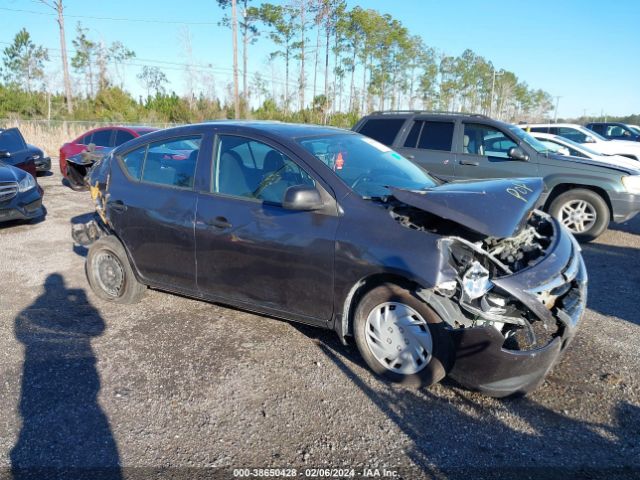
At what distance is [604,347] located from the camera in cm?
392

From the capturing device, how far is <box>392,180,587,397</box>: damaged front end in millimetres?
2953

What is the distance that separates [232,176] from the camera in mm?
3975

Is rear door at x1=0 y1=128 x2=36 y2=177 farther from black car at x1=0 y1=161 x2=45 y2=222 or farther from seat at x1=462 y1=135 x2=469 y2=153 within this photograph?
seat at x1=462 y1=135 x2=469 y2=153

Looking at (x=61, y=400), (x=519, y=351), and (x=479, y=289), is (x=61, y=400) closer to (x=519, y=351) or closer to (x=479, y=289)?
(x=479, y=289)

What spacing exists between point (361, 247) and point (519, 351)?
116cm

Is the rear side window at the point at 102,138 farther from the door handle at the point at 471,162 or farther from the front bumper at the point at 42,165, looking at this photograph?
the door handle at the point at 471,162

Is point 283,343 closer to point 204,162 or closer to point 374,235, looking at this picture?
point 374,235

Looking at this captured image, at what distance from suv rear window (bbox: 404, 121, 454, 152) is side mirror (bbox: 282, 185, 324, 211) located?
524 cm

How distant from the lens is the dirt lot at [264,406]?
266cm

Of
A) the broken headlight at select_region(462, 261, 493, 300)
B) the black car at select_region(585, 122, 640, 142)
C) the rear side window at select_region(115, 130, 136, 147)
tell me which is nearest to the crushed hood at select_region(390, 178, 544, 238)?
the broken headlight at select_region(462, 261, 493, 300)

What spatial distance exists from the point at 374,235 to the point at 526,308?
105 cm

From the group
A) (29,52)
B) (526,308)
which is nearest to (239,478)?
(526,308)

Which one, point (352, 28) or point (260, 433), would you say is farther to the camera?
point (352, 28)

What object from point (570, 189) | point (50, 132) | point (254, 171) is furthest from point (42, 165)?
point (570, 189)
